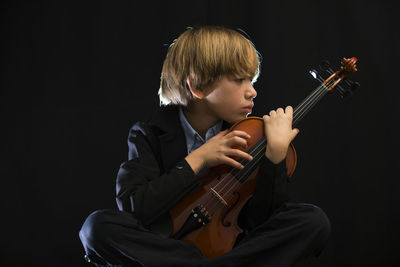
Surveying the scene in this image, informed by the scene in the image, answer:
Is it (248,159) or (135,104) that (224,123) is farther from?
(135,104)

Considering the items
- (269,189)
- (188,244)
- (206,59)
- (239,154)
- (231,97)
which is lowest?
(188,244)

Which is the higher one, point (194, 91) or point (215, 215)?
point (194, 91)

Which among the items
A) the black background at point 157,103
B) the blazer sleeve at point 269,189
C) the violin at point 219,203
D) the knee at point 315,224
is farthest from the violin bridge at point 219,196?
the black background at point 157,103

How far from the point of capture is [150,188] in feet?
3.60

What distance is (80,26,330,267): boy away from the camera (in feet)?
3.47

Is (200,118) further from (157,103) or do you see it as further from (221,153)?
(157,103)

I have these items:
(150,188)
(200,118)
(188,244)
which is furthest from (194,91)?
(188,244)

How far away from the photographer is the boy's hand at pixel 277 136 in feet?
3.71

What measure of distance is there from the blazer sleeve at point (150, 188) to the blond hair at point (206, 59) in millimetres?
277

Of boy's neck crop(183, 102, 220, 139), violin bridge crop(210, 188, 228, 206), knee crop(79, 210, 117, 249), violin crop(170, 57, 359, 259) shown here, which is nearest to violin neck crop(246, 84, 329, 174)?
violin crop(170, 57, 359, 259)

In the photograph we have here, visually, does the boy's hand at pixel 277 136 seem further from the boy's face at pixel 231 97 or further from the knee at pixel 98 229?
the knee at pixel 98 229

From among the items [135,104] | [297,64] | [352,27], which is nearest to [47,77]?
[135,104]

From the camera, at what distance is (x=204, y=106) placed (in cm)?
133

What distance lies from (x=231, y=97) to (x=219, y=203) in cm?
33
